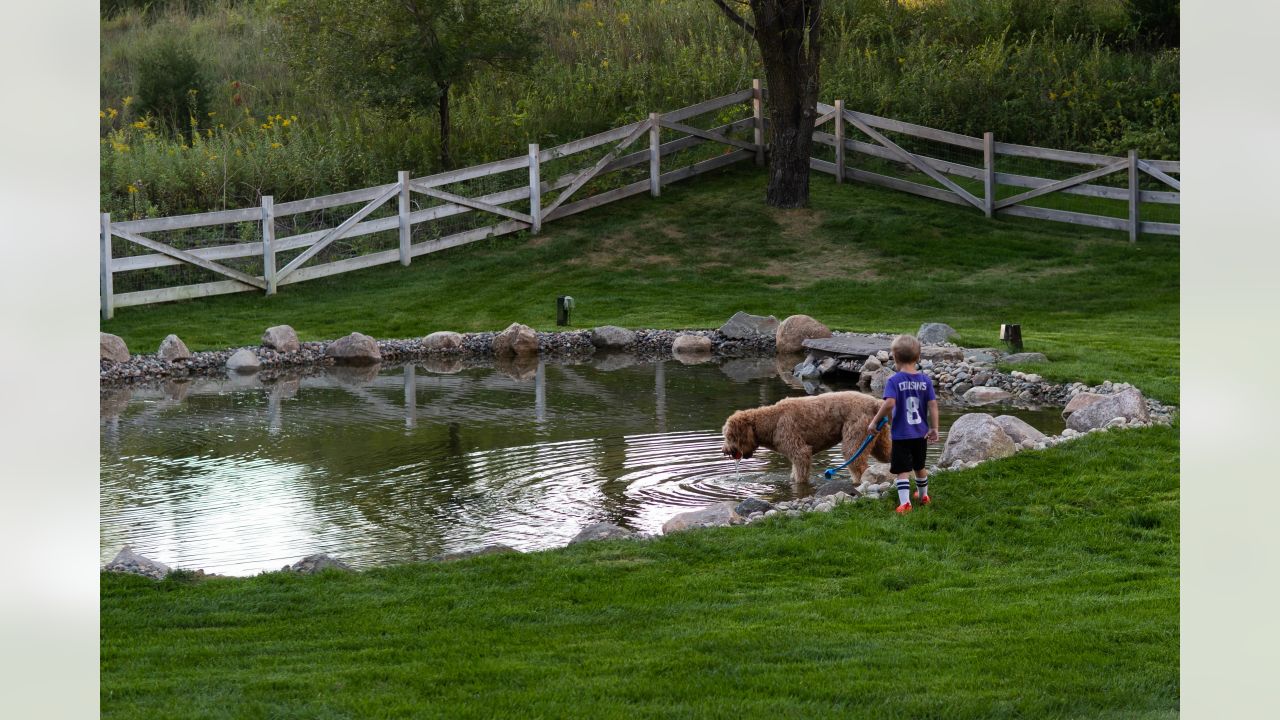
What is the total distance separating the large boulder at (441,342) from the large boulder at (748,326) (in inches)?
130

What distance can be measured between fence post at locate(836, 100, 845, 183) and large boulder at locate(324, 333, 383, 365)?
11006mm

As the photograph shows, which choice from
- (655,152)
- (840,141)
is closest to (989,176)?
(840,141)

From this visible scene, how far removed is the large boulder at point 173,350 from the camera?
15.5 m

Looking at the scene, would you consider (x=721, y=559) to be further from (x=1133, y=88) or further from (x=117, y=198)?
(x=1133, y=88)

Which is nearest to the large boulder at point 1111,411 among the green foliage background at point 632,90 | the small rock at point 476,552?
the small rock at point 476,552

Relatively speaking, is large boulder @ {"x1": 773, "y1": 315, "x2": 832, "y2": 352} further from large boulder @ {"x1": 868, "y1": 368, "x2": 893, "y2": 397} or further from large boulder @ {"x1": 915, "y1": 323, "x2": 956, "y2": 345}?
large boulder @ {"x1": 868, "y1": 368, "x2": 893, "y2": 397}

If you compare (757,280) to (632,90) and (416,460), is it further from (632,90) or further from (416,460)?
(416,460)

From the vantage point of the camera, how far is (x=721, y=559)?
6820 mm

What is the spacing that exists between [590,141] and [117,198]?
25.0ft

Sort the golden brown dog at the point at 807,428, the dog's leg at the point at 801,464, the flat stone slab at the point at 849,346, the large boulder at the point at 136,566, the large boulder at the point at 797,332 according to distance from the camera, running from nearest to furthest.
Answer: the large boulder at the point at 136,566 < the golden brown dog at the point at 807,428 < the dog's leg at the point at 801,464 < the flat stone slab at the point at 849,346 < the large boulder at the point at 797,332

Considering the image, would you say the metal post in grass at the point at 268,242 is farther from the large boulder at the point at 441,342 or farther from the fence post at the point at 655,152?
the fence post at the point at 655,152

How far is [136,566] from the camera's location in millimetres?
6840

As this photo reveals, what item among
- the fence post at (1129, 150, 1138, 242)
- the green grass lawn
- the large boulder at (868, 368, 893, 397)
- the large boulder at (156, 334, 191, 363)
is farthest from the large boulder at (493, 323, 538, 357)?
the fence post at (1129, 150, 1138, 242)

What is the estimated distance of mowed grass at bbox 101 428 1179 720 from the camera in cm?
450
